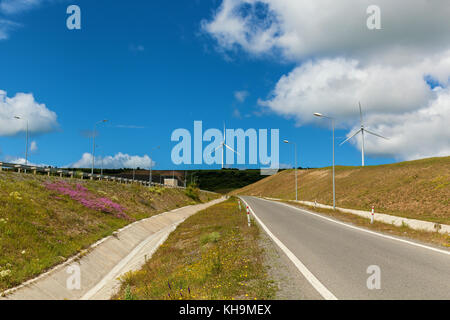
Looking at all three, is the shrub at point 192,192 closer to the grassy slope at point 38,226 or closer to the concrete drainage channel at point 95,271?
the grassy slope at point 38,226

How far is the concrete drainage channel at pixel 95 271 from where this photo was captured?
12023 mm

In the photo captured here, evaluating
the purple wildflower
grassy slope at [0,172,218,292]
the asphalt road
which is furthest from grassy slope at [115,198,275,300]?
the purple wildflower

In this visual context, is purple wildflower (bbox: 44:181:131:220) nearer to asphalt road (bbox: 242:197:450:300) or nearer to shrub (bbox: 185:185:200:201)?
asphalt road (bbox: 242:197:450:300)

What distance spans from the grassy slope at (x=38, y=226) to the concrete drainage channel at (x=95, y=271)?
49 cm

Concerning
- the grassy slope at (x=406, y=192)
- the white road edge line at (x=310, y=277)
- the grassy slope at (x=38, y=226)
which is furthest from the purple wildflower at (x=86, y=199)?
the grassy slope at (x=406, y=192)

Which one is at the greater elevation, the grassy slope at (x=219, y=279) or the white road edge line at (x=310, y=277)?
the white road edge line at (x=310, y=277)

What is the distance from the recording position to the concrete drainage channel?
39.4 ft

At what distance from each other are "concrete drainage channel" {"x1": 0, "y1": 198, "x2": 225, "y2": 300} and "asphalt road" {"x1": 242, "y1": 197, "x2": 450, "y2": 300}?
309 inches

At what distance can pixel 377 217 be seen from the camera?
67.8ft

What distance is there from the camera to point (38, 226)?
17.0m
